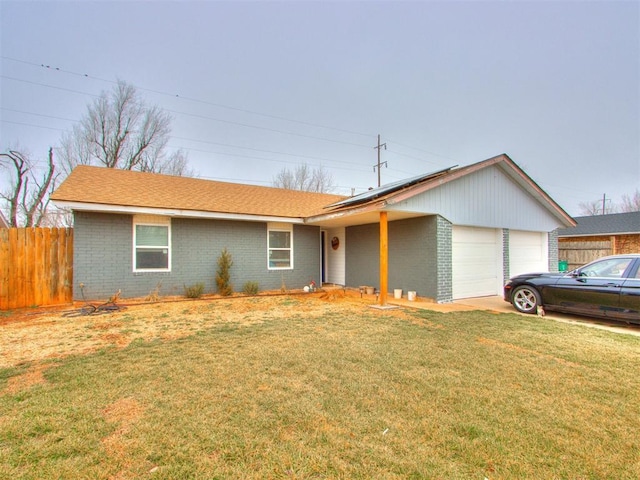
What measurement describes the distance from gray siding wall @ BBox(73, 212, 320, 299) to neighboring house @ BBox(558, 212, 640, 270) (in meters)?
13.4

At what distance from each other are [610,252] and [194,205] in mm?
18572

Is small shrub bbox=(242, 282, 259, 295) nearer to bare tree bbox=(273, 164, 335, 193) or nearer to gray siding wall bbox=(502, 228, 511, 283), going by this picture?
gray siding wall bbox=(502, 228, 511, 283)

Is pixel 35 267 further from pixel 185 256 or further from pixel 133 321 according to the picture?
pixel 133 321

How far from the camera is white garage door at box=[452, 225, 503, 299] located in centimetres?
1012

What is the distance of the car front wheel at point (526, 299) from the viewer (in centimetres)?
752

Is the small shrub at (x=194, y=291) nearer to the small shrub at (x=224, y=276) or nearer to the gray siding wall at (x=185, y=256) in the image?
the gray siding wall at (x=185, y=256)

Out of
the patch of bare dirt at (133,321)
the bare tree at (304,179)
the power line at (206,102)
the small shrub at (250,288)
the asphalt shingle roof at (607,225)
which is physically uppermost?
the power line at (206,102)

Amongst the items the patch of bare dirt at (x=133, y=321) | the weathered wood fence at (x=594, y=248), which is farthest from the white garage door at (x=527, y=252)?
the patch of bare dirt at (x=133, y=321)

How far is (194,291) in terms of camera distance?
32.4 ft

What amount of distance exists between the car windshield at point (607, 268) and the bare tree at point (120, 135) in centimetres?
2363

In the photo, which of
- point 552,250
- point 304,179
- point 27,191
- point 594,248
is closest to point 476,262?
point 552,250

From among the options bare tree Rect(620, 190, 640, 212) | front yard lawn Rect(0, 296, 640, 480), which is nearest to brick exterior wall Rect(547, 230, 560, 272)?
front yard lawn Rect(0, 296, 640, 480)

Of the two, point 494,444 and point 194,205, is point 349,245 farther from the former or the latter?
point 494,444

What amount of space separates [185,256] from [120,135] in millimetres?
15332
